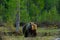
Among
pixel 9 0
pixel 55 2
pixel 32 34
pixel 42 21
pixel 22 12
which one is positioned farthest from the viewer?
pixel 55 2

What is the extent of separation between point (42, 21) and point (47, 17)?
0.76 meters

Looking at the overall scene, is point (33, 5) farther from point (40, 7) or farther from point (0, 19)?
point (0, 19)

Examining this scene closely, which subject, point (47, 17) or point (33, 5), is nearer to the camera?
point (47, 17)

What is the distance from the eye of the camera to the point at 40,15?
3075 centimetres

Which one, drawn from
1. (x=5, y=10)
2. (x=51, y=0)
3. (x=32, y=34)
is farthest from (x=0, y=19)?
(x=32, y=34)

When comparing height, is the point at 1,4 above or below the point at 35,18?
above

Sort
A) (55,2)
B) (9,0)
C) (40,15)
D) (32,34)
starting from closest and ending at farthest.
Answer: (32,34)
(9,0)
(40,15)
(55,2)

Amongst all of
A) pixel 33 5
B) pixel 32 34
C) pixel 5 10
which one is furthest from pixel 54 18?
pixel 32 34

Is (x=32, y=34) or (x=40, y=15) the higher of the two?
(x=32, y=34)

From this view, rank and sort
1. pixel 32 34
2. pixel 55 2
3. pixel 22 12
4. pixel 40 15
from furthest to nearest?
pixel 55 2, pixel 40 15, pixel 22 12, pixel 32 34

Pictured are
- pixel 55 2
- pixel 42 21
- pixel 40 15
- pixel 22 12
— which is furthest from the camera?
pixel 55 2

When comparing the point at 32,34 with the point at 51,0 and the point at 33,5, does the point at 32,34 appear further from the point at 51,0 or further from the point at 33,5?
the point at 51,0

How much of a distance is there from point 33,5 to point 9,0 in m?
9.03

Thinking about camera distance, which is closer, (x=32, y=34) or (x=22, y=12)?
(x=32, y=34)
